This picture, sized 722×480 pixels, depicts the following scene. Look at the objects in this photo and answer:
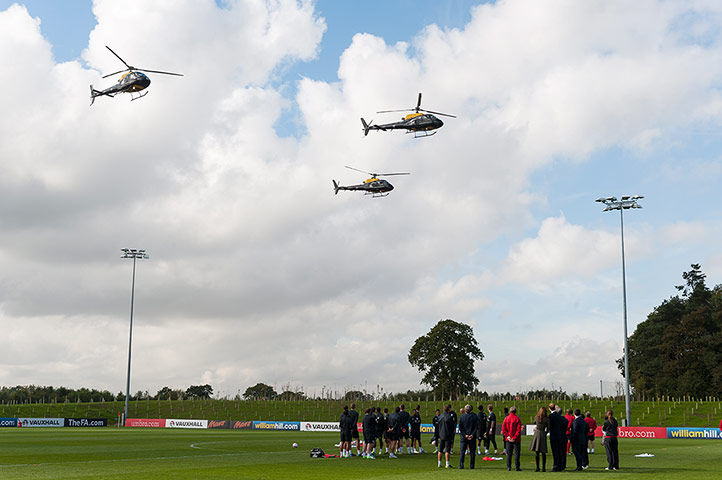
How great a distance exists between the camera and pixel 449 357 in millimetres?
96875

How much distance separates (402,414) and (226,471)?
26.9 ft

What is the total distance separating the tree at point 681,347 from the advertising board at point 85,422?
68.0m

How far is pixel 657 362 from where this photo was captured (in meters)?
96.2

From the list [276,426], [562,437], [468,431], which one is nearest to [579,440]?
[562,437]

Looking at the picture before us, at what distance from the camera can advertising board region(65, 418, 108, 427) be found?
227 ft

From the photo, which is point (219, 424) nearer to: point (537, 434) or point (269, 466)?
point (269, 466)

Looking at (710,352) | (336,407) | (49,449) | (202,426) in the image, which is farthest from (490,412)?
(710,352)

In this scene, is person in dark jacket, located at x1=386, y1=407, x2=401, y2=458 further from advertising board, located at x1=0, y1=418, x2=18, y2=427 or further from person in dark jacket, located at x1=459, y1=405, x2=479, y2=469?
advertising board, located at x1=0, y1=418, x2=18, y2=427

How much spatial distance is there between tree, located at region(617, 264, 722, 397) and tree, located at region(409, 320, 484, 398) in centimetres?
2266

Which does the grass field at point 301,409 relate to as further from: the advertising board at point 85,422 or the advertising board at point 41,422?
the advertising board at point 41,422

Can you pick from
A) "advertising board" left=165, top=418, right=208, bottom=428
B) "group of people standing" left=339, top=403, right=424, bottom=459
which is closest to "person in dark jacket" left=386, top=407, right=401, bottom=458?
"group of people standing" left=339, top=403, right=424, bottom=459

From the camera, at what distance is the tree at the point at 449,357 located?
9644cm

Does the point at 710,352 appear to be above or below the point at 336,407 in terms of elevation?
above

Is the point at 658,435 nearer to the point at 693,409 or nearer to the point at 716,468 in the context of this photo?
the point at 693,409
